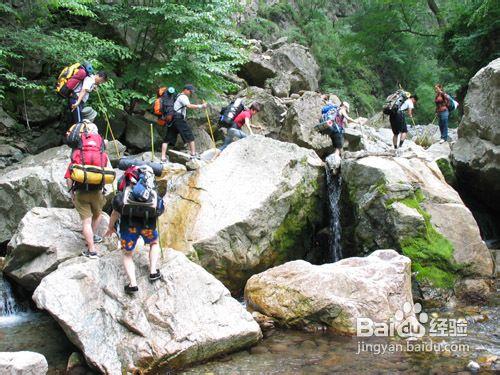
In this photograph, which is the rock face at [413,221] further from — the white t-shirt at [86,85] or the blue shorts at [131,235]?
the white t-shirt at [86,85]

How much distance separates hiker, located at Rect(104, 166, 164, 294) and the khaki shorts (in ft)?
2.94

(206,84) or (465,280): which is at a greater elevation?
(206,84)

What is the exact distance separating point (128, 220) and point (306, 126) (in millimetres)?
10843

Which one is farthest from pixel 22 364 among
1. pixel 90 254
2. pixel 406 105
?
pixel 406 105

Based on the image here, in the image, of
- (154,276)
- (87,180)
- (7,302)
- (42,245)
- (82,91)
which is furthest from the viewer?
(82,91)

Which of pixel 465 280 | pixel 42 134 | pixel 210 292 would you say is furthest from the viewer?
pixel 42 134

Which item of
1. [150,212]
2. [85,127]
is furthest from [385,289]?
[85,127]

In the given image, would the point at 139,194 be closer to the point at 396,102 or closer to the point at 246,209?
the point at 246,209

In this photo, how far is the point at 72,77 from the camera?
945 cm

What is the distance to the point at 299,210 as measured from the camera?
10672 millimetres

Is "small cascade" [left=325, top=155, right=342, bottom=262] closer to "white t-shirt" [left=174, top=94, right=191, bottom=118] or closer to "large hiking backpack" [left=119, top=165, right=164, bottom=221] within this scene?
"white t-shirt" [left=174, top=94, right=191, bottom=118]

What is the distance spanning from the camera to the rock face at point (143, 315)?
243 inches

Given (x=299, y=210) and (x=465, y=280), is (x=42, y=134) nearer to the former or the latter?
(x=299, y=210)

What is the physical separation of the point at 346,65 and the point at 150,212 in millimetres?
30310
